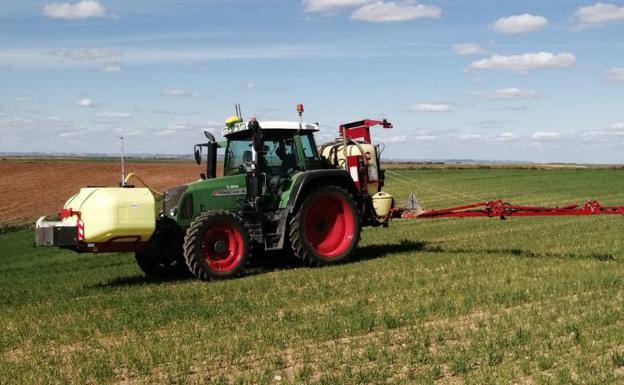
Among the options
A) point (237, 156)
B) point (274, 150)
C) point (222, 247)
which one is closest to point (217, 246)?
point (222, 247)

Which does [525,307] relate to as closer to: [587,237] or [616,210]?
[616,210]

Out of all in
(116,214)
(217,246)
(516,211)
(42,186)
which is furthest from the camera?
(42,186)

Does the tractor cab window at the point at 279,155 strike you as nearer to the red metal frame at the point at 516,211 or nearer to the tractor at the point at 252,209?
the tractor at the point at 252,209

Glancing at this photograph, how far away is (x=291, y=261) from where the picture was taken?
1314 cm

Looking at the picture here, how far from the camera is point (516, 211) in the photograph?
1202 centimetres

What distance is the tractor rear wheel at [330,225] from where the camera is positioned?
12195 mm

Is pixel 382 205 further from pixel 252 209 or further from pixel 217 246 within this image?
pixel 217 246

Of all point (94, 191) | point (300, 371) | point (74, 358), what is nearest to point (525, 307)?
point (300, 371)

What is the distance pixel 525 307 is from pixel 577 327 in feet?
3.66

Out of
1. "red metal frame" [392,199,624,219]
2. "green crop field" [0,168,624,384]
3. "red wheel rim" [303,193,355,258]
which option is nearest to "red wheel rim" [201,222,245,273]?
"green crop field" [0,168,624,384]

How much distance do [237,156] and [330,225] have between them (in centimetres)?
205

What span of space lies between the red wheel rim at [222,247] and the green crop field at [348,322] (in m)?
0.41

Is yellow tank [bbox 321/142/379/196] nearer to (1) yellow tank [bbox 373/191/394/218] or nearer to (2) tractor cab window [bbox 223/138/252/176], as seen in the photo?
(1) yellow tank [bbox 373/191/394/218]

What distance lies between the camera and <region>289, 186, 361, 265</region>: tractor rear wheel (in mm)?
12195
